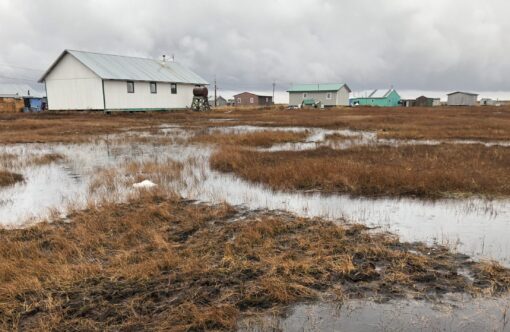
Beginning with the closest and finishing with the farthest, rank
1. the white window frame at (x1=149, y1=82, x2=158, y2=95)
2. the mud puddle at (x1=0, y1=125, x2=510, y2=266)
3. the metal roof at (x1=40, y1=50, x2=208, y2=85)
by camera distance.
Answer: the mud puddle at (x1=0, y1=125, x2=510, y2=266) < the metal roof at (x1=40, y1=50, x2=208, y2=85) < the white window frame at (x1=149, y1=82, x2=158, y2=95)

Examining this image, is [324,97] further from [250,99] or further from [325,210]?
[325,210]

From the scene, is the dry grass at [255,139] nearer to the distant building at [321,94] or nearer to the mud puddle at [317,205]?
the mud puddle at [317,205]

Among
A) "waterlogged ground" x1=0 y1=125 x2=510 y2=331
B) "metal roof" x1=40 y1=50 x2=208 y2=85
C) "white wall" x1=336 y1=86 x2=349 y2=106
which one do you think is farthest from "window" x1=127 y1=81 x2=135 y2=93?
"white wall" x1=336 y1=86 x2=349 y2=106

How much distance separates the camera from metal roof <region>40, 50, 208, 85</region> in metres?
37.8

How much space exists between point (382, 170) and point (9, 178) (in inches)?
419

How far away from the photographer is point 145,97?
42.3 meters

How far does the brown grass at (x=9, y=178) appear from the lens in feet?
34.2

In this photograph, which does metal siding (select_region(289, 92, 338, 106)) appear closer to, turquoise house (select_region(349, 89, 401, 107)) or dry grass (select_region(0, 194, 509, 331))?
turquoise house (select_region(349, 89, 401, 107))

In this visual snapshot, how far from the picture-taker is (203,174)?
38.1 feet

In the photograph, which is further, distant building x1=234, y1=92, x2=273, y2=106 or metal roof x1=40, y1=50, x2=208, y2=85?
distant building x1=234, y1=92, x2=273, y2=106

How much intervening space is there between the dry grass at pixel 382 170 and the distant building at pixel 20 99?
152 ft

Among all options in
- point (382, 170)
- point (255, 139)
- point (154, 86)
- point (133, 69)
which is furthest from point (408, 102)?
point (382, 170)

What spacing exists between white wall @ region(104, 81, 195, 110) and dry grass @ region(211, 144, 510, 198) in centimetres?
2793

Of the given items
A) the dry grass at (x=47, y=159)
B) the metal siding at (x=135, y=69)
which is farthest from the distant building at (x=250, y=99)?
the dry grass at (x=47, y=159)
